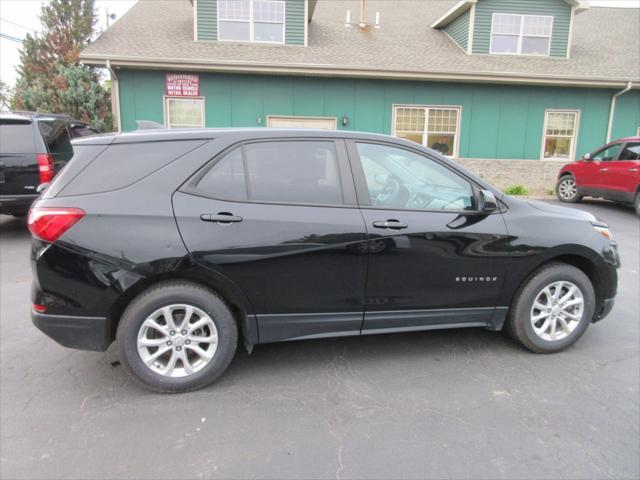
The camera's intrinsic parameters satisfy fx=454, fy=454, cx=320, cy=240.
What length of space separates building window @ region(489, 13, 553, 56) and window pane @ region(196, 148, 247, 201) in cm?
1431

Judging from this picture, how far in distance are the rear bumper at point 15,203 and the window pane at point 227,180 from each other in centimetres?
511

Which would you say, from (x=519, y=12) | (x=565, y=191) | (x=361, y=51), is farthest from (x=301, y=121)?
(x=519, y=12)

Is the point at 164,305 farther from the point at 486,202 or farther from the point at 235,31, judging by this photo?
the point at 235,31

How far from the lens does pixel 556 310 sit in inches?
141

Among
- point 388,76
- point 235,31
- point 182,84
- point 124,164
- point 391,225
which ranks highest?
point 235,31

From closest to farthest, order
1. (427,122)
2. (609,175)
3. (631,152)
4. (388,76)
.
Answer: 1. (631,152)
2. (609,175)
3. (388,76)
4. (427,122)

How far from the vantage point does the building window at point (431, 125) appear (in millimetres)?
13827

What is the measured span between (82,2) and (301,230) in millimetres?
28919

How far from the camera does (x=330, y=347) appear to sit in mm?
3734

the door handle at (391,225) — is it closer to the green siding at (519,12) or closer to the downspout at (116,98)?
the downspout at (116,98)

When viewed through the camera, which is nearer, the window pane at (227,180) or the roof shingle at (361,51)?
the window pane at (227,180)

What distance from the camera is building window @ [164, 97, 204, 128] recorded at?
42.7 ft

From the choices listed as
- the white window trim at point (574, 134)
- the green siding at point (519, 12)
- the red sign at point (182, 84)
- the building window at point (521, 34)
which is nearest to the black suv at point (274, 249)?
the red sign at point (182, 84)

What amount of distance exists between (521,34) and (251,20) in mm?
8675
